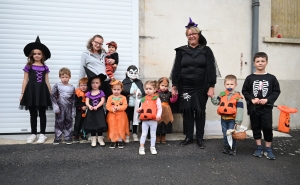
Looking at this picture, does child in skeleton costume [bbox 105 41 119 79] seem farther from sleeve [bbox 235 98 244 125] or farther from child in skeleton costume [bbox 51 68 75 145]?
sleeve [bbox 235 98 244 125]

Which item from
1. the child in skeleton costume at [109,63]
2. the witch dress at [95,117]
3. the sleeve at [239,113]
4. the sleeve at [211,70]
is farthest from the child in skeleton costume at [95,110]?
the sleeve at [239,113]

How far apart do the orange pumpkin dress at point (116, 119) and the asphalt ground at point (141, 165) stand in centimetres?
24

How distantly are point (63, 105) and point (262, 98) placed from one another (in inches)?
138

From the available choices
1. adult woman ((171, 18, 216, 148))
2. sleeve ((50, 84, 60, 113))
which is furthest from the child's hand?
sleeve ((50, 84, 60, 113))

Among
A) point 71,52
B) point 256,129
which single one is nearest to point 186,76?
point 256,129

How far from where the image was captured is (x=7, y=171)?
3039 mm

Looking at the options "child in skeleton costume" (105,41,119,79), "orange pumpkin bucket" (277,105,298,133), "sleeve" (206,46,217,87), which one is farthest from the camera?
"child in skeleton costume" (105,41,119,79)

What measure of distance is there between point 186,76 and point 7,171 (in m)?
3.08

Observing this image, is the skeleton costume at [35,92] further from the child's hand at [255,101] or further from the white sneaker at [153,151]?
the child's hand at [255,101]

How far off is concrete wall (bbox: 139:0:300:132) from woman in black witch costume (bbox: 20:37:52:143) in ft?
6.99

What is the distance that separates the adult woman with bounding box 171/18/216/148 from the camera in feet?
13.3

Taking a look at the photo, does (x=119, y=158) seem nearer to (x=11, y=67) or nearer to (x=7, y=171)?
(x=7, y=171)

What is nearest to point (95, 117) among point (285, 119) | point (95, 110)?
point (95, 110)

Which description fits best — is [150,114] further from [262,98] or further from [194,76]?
[262,98]
